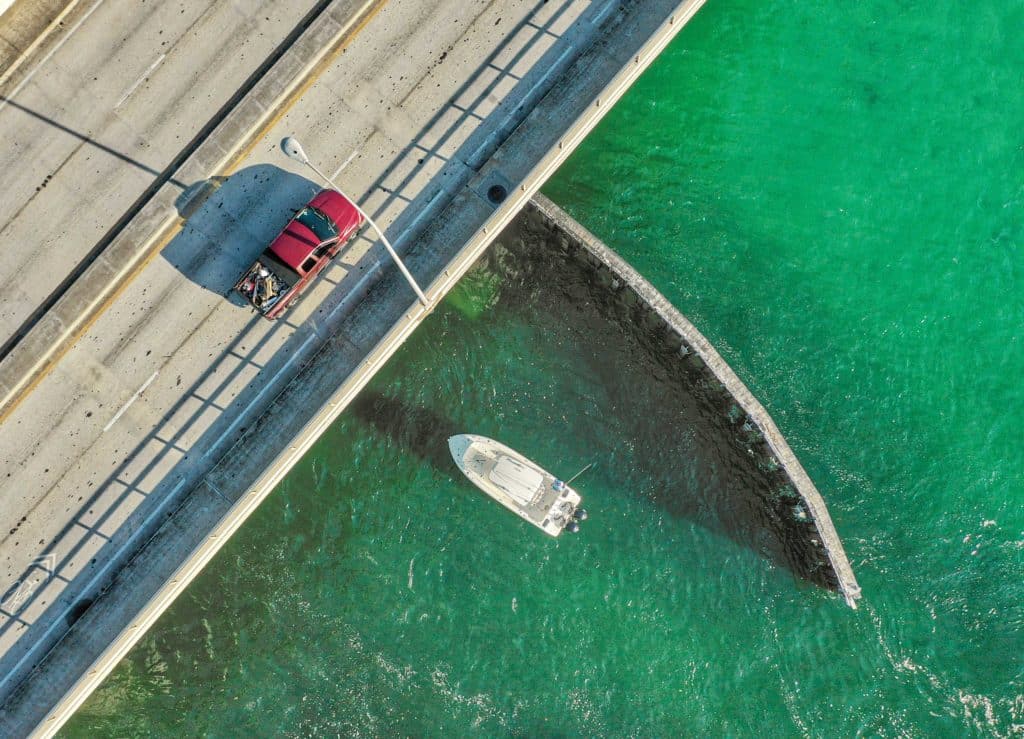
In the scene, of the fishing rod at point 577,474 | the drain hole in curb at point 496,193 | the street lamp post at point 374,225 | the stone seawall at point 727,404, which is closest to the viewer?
the street lamp post at point 374,225

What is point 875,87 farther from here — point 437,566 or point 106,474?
point 106,474

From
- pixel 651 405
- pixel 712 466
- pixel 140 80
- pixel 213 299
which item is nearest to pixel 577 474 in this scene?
pixel 651 405

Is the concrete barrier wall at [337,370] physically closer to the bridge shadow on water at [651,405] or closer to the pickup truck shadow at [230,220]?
the pickup truck shadow at [230,220]

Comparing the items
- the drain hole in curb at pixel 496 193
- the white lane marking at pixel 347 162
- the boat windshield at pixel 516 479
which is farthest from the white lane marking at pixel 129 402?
the drain hole in curb at pixel 496 193

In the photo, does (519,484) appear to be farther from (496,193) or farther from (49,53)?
(49,53)

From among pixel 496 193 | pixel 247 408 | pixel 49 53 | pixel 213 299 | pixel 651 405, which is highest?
pixel 496 193

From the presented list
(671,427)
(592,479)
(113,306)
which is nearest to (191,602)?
(113,306)
